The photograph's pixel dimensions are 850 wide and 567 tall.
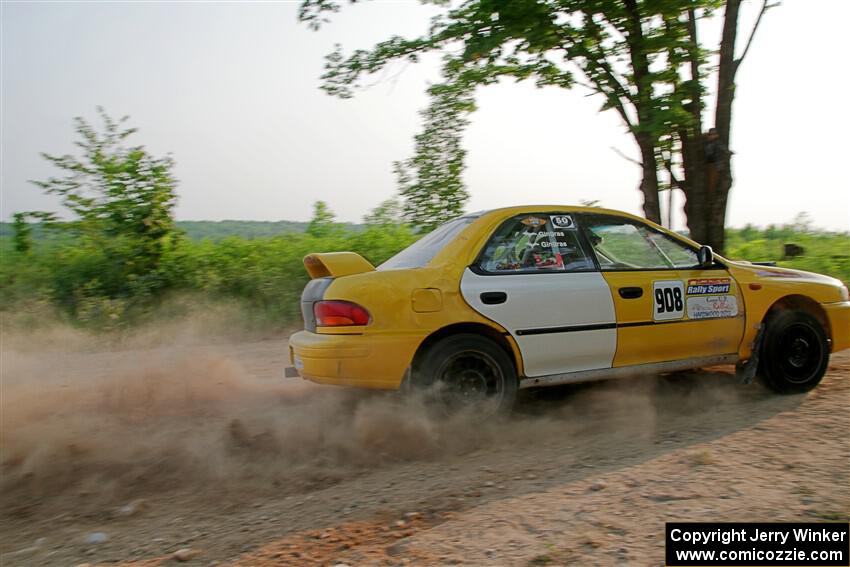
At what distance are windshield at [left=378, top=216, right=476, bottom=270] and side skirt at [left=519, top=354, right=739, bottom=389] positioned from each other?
113 centimetres

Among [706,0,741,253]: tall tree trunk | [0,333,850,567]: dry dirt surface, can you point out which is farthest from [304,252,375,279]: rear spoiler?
[706,0,741,253]: tall tree trunk

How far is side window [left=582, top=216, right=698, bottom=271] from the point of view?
5.48m

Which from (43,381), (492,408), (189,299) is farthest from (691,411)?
(189,299)

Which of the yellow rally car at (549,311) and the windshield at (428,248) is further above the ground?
the windshield at (428,248)

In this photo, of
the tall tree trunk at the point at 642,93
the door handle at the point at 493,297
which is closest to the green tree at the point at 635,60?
the tall tree trunk at the point at 642,93

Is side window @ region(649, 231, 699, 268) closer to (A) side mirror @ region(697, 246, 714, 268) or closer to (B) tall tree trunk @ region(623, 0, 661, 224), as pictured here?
(A) side mirror @ region(697, 246, 714, 268)

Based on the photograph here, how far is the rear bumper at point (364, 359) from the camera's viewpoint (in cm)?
469

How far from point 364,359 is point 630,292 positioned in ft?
6.89

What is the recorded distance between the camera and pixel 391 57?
9.84 meters

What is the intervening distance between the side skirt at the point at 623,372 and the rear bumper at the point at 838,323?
98cm

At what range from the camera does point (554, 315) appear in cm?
509

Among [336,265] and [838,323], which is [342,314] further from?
[838,323]

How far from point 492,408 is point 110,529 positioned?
2479 mm

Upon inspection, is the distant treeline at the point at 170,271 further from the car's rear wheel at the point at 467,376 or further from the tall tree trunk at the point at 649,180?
the car's rear wheel at the point at 467,376
